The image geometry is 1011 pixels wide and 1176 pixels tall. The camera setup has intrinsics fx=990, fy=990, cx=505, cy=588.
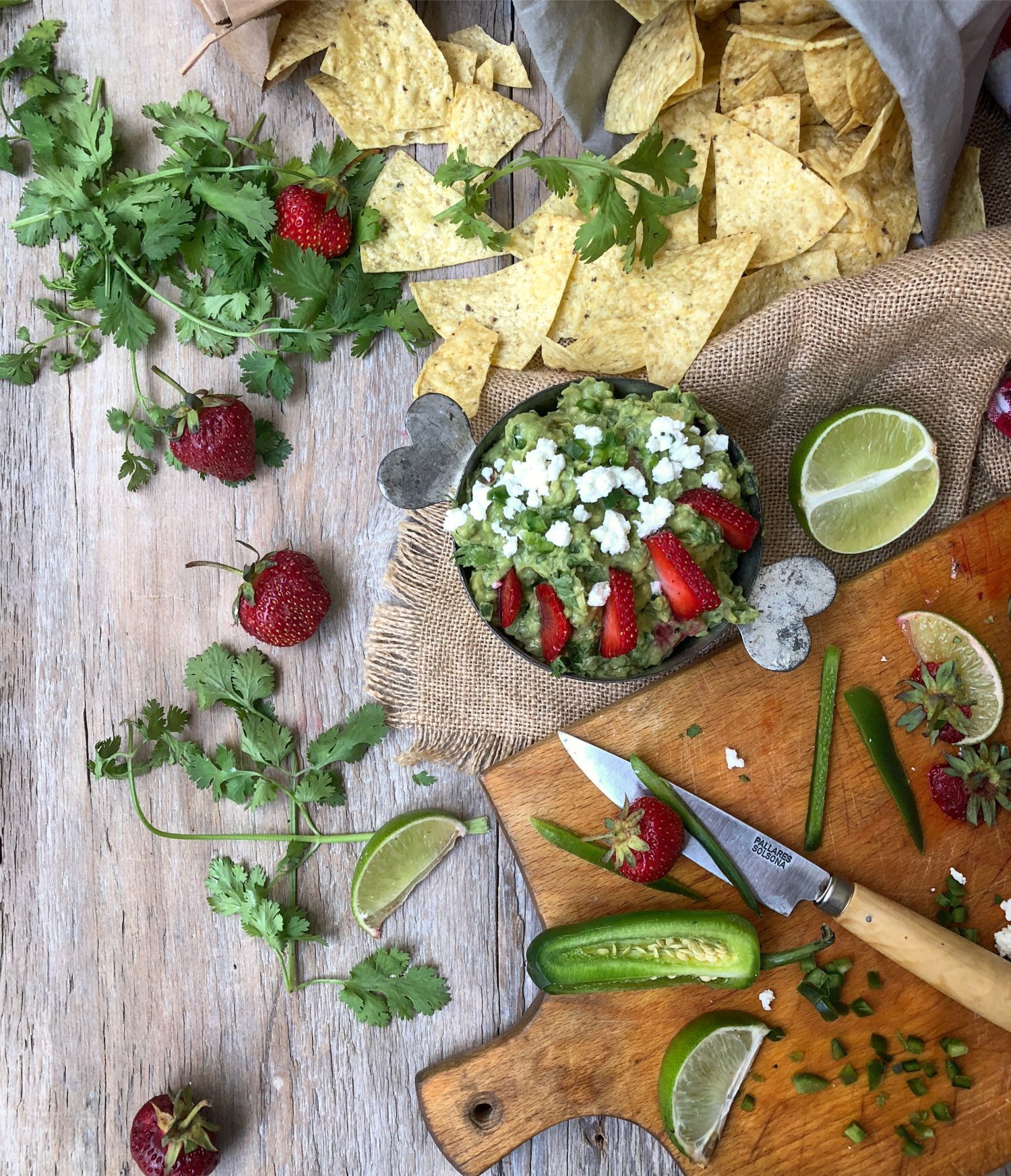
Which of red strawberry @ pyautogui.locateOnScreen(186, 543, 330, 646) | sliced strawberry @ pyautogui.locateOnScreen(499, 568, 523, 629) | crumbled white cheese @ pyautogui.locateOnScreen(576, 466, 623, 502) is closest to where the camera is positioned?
crumbled white cheese @ pyautogui.locateOnScreen(576, 466, 623, 502)

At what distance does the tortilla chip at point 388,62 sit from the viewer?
221 cm

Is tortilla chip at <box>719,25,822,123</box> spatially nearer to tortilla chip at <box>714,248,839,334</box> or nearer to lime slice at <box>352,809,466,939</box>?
tortilla chip at <box>714,248,839,334</box>

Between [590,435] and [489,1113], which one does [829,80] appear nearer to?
[590,435]

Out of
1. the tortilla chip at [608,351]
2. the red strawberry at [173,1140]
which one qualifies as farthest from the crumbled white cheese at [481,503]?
the red strawberry at [173,1140]

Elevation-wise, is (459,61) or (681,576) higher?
(459,61)

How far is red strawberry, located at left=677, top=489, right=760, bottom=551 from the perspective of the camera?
1.78 metres

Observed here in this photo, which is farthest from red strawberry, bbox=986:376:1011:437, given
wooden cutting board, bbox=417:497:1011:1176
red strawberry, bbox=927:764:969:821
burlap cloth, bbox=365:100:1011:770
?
red strawberry, bbox=927:764:969:821

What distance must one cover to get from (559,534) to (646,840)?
0.66 m

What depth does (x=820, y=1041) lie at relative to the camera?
2047 mm

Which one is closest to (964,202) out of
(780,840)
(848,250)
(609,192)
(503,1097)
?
(848,250)

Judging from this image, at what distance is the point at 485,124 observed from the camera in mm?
2250

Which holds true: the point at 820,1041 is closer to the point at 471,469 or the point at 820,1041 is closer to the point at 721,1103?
the point at 721,1103

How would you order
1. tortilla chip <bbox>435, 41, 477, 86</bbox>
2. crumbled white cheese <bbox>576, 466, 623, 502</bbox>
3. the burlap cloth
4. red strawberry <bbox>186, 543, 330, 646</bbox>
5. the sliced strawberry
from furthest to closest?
tortilla chip <bbox>435, 41, 477, 86</bbox>, red strawberry <bbox>186, 543, 330, 646</bbox>, the burlap cloth, the sliced strawberry, crumbled white cheese <bbox>576, 466, 623, 502</bbox>

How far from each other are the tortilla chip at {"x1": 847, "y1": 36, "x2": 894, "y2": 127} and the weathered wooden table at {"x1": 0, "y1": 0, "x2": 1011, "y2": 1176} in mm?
642
